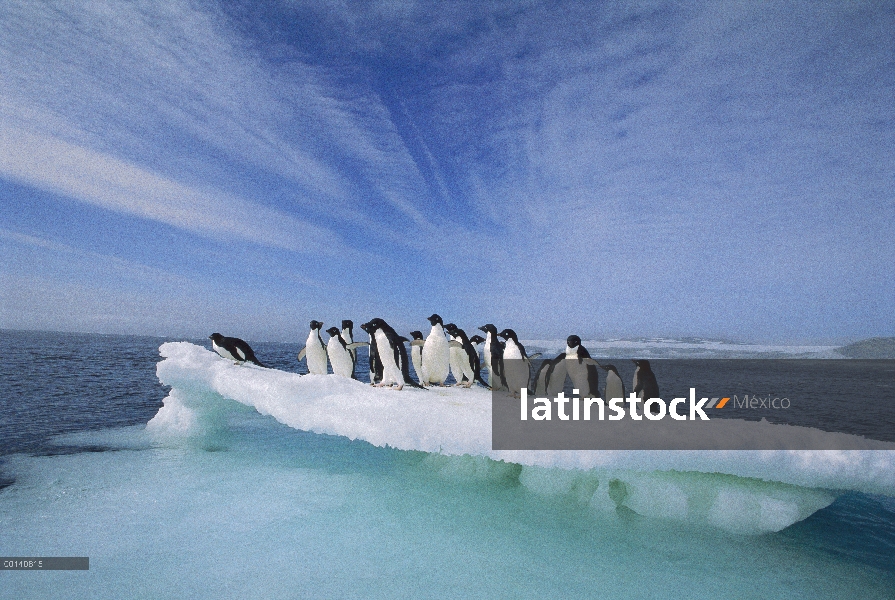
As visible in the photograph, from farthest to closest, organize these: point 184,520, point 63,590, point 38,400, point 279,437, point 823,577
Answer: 1. point 38,400
2. point 279,437
3. point 184,520
4. point 823,577
5. point 63,590

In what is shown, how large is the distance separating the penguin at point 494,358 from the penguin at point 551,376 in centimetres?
79

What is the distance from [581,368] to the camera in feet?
21.8

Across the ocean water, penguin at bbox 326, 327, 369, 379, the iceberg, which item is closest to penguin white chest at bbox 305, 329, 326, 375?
penguin at bbox 326, 327, 369, 379

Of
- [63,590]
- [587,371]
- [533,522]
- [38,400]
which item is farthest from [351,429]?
[38,400]

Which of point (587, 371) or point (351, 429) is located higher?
point (587, 371)

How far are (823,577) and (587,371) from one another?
3.35 m

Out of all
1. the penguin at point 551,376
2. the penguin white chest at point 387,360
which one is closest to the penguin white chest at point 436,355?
the penguin white chest at point 387,360

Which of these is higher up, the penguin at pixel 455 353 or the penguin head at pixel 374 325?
the penguin head at pixel 374 325

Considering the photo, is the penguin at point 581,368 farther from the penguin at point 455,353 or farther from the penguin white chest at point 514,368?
the penguin at point 455,353

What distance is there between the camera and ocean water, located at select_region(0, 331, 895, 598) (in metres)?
3.53

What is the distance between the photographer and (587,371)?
6660 millimetres

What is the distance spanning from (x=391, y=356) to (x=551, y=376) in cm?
251

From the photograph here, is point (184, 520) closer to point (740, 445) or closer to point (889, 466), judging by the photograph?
point (740, 445)

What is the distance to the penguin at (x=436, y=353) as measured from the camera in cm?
753
